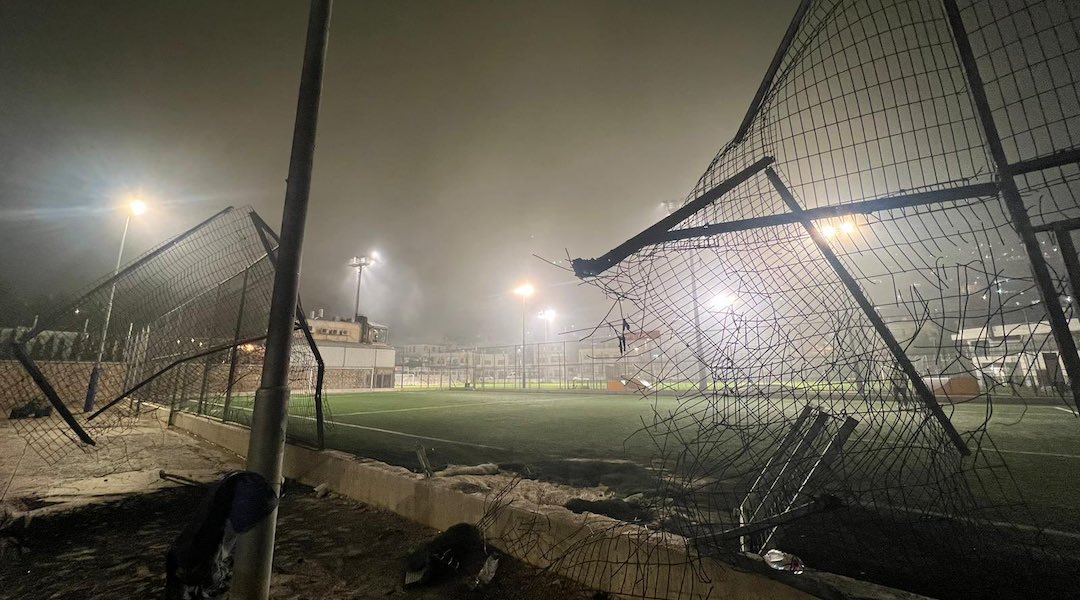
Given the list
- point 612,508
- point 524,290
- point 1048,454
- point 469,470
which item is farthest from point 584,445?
point 524,290

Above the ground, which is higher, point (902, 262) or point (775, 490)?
point (902, 262)

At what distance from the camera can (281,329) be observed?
236 centimetres

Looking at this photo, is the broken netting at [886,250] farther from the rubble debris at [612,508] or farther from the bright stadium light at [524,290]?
the bright stadium light at [524,290]

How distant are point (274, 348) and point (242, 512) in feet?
2.77

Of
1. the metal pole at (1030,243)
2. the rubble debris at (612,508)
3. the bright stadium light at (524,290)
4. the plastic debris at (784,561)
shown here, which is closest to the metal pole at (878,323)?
the metal pole at (1030,243)

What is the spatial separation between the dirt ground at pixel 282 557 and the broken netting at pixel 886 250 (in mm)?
1491

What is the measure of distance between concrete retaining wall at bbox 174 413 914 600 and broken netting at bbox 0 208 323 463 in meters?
1.92

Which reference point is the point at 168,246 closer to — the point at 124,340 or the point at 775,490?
the point at 124,340

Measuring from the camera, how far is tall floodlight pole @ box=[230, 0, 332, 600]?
2064 millimetres

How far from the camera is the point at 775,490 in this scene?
2662 mm

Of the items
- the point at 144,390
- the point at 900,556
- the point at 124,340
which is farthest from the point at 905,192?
the point at 124,340

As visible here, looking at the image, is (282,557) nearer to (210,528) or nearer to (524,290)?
(210,528)

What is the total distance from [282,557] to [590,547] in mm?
2213

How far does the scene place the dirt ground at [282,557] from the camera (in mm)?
2400
